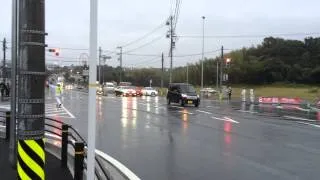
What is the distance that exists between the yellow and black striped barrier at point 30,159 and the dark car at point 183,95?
3387 cm

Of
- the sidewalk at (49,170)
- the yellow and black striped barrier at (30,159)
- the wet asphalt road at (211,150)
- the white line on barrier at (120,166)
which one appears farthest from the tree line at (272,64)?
the yellow and black striped barrier at (30,159)

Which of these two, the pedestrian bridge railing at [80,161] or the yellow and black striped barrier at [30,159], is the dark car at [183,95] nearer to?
the pedestrian bridge railing at [80,161]

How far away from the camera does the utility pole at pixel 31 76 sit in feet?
17.8

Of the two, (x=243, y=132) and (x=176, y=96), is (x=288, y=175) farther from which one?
(x=176, y=96)

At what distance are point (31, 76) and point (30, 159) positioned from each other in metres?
1.01

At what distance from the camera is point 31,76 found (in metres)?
5.41

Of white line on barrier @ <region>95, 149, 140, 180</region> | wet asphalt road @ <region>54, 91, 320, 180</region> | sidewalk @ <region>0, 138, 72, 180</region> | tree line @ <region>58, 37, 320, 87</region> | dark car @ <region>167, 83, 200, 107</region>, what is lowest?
wet asphalt road @ <region>54, 91, 320, 180</region>

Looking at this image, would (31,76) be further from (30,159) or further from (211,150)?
(211,150)

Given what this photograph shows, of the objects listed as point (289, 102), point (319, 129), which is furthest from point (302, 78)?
point (319, 129)

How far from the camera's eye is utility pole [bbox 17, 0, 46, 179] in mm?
5426

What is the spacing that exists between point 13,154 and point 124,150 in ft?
24.0

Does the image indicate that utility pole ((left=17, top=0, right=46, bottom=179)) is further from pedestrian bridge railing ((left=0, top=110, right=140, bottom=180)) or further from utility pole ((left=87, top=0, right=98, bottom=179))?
pedestrian bridge railing ((left=0, top=110, right=140, bottom=180))

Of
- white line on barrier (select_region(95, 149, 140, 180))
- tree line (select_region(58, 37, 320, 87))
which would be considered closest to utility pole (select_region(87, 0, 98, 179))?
white line on barrier (select_region(95, 149, 140, 180))

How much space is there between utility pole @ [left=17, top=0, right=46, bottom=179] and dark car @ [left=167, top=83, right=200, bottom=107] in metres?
34.0
